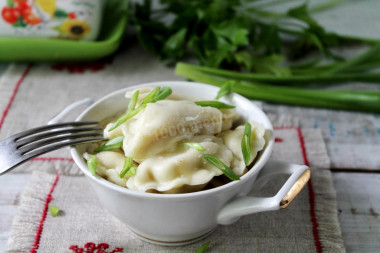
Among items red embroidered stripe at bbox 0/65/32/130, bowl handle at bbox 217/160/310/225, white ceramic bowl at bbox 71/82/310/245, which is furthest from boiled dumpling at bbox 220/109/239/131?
red embroidered stripe at bbox 0/65/32/130

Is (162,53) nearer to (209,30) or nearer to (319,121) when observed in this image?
(209,30)

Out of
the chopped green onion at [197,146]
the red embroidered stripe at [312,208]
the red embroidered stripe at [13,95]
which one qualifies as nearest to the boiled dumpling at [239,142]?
the chopped green onion at [197,146]

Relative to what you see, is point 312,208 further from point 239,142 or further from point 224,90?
point 224,90

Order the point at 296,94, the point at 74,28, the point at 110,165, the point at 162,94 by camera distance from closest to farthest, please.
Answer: the point at 110,165, the point at 162,94, the point at 296,94, the point at 74,28

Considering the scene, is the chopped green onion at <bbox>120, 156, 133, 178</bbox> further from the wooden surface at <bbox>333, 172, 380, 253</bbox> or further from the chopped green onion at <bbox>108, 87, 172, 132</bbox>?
the wooden surface at <bbox>333, 172, 380, 253</bbox>

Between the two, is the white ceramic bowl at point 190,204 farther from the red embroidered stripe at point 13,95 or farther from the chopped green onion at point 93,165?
the red embroidered stripe at point 13,95

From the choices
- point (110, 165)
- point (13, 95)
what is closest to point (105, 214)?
point (110, 165)
